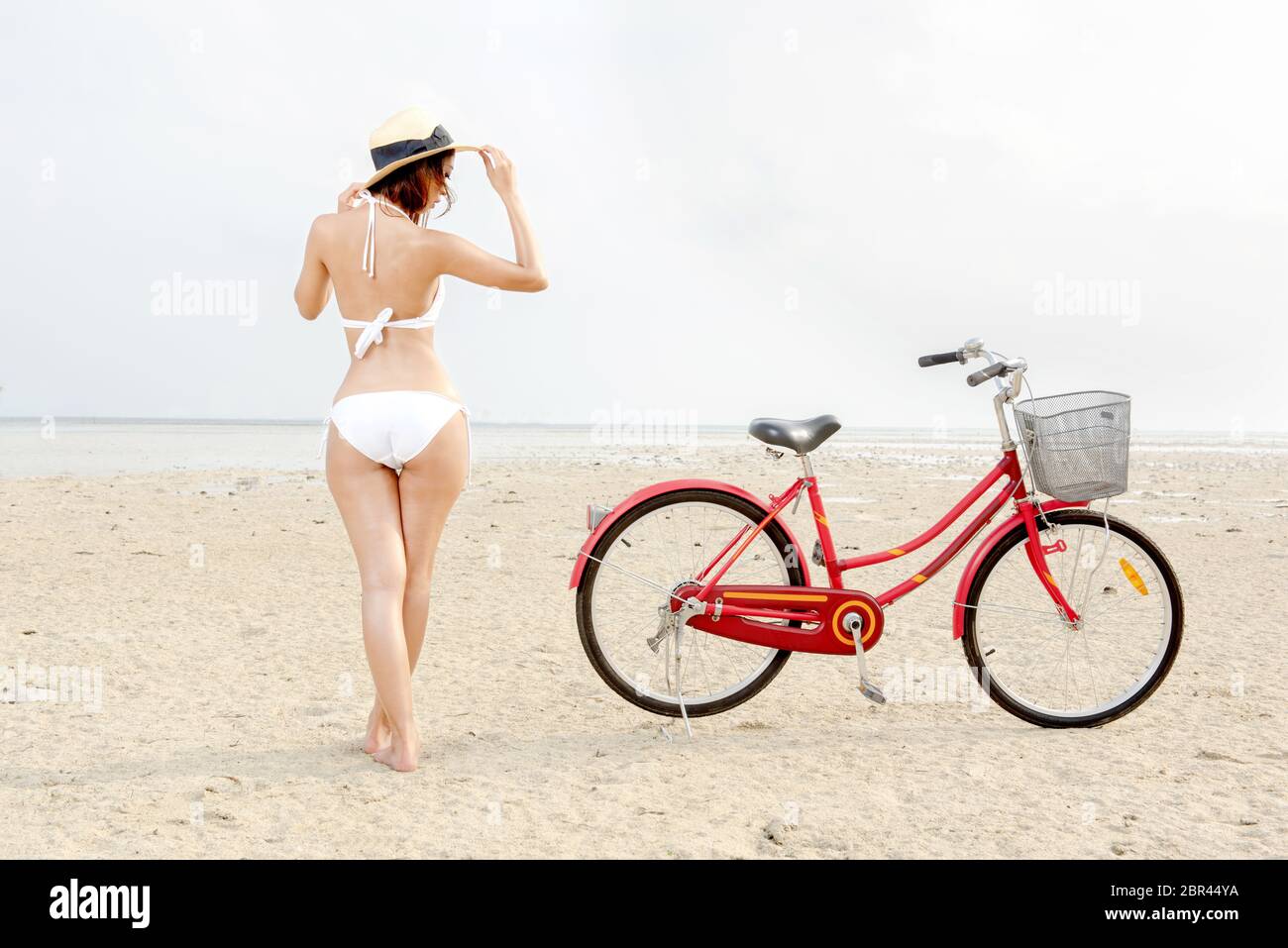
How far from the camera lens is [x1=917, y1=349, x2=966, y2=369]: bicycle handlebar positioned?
4.02m

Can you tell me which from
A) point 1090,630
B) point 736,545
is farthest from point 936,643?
point 736,545

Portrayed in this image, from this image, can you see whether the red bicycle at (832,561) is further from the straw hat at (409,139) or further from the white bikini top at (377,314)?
the straw hat at (409,139)

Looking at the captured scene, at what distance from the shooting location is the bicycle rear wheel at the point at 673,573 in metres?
3.91

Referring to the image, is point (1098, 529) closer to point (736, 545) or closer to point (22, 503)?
point (736, 545)

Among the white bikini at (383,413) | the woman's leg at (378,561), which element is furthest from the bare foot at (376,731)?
the white bikini at (383,413)

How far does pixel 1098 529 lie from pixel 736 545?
5.03 feet

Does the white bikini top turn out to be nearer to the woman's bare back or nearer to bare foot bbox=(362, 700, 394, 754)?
the woman's bare back

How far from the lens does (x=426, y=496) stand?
3.52 metres

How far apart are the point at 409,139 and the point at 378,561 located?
1467 millimetres

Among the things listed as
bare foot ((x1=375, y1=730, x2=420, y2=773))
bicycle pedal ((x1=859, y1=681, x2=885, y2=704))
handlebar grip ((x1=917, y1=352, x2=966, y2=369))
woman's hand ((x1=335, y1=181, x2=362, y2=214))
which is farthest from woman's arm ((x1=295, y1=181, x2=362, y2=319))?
bicycle pedal ((x1=859, y1=681, x2=885, y2=704))

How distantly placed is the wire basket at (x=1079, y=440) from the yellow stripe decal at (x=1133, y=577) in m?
0.48

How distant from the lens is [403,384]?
3.41 m

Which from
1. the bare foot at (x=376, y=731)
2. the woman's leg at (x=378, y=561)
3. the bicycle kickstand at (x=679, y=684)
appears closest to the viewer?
the woman's leg at (x=378, y=561)

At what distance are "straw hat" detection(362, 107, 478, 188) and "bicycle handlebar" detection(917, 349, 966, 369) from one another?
201 cm
